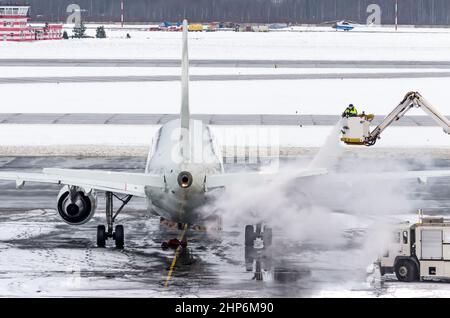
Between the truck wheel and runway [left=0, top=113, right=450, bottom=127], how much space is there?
140 ft

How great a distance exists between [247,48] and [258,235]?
128929mm

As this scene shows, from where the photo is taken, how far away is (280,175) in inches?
1320

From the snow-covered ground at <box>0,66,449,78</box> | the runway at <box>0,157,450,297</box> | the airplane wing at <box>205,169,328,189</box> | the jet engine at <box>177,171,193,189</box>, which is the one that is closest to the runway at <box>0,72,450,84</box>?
the snow-covered ground at <box>0,66,449,78</box>

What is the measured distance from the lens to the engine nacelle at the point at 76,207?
116 feet

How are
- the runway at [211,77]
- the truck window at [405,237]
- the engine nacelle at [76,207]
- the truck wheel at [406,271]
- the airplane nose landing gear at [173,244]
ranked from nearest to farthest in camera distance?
1. the truck wheel at [406,271]
2. the truck window at [405,237]
3. the engine nacelle at [76,207]
4. the airplane nose landing gear at [173,244]
5. the runway at [211,77]

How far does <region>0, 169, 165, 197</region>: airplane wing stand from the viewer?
32.8m

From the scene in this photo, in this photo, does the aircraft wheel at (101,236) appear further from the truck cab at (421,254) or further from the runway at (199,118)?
the runway at (199,118)

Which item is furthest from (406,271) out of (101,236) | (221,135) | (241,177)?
(221,135)

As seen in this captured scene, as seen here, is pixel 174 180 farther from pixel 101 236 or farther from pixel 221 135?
pixel 221 135

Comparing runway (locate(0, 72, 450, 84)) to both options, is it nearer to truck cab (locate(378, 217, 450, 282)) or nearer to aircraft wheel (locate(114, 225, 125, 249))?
aircraft wheel (locate(114, 225, 125, 249))

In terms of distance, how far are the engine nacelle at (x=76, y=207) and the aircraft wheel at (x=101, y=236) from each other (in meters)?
0.73

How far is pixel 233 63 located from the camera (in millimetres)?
129500

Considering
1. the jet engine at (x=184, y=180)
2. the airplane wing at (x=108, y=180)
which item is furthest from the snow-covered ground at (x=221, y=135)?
the jet engine at (x=184, y=180)
